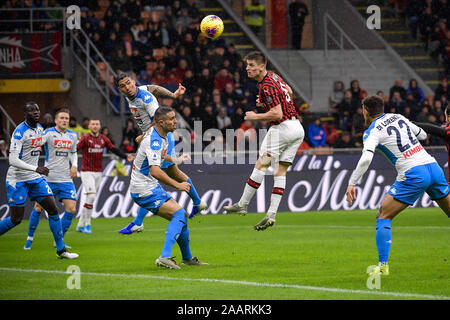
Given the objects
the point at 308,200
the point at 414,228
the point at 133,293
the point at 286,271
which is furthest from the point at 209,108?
the point at 133,293

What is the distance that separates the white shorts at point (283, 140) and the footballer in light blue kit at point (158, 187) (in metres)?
1.50

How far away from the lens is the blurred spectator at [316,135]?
73.4 feet

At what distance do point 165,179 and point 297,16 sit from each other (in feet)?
57.4

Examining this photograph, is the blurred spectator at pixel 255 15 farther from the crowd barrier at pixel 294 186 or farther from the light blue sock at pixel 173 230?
the light blue sock at pixel 173 230

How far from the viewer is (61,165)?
13727mm

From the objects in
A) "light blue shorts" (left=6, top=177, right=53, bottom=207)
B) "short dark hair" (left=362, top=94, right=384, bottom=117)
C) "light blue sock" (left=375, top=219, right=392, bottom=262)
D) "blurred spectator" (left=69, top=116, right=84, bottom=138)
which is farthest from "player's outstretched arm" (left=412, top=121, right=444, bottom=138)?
"blurred spectator" (left=69, top=116, right=84, bottom=138)

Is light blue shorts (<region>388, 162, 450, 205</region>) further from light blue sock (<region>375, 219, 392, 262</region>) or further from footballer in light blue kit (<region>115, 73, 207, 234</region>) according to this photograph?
footballer in light blue kit (<region>115, 73, 207, 234</region>)

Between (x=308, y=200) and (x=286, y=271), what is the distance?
10.8 m

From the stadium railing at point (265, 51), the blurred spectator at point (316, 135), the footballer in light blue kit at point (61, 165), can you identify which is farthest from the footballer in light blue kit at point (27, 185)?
the stadium railing at point (265, 51)

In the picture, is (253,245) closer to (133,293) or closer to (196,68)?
(133,293)

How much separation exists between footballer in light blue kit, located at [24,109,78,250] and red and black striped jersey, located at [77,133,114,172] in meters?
2.87

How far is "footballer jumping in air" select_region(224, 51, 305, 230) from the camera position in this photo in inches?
416

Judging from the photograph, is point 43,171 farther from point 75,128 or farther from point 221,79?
point 221,79

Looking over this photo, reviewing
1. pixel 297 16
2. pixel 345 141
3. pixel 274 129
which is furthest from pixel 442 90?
pixel 274 129
